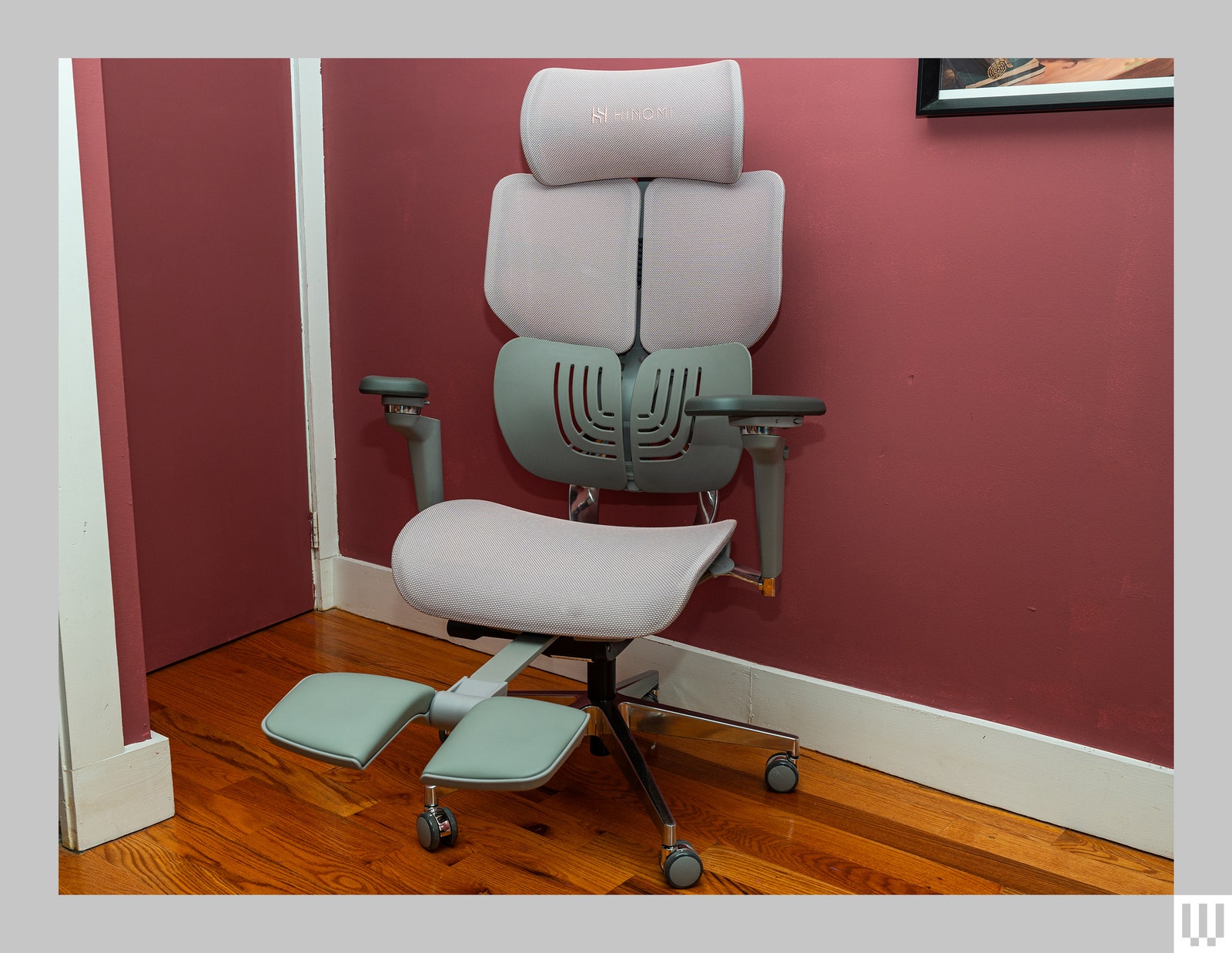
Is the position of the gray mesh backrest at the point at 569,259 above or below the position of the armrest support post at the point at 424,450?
above

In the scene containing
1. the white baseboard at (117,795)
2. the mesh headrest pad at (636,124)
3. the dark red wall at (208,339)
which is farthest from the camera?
the dark red wall at (208,339)

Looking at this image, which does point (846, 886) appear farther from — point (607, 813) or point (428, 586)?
point (428, 586)

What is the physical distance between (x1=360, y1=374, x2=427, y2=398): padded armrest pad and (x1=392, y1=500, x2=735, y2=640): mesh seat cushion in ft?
0.72

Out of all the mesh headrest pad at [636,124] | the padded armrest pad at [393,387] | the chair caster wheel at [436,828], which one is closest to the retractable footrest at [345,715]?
the chair caster wheel at [436,828]

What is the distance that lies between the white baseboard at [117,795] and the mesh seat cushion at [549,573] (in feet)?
1.81

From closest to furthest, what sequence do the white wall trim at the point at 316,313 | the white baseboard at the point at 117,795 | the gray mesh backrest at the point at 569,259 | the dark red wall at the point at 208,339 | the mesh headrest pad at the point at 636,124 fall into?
the white baseboard at the point at 117,795 → the mesh headrest pad at the point at 636,124 → the gray mesh backrest at the point at 569,259 → the dark red wall at the point at 208,339 → the white wall trim at the point at 316,313

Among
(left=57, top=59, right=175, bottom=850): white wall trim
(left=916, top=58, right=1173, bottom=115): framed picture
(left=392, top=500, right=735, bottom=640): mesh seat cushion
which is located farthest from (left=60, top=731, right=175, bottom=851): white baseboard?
(left=916, top=58, right=1173, bottom=115): framed picture

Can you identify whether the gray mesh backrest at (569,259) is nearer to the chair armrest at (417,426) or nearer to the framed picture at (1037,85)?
the chair armrest at (417,426)

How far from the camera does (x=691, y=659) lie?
7.64 feet

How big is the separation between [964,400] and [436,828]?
3.88 ft

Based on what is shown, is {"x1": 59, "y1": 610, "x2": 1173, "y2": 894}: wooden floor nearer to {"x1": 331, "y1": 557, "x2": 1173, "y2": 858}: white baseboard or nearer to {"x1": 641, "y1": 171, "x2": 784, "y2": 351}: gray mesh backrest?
{"x1": 331, "y1": 557, "x2": 1173, "y2": 858}: white baseboard

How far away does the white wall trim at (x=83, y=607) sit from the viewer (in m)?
1.62

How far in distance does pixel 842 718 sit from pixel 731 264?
3.05 ft

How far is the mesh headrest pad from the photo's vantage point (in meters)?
1.86
